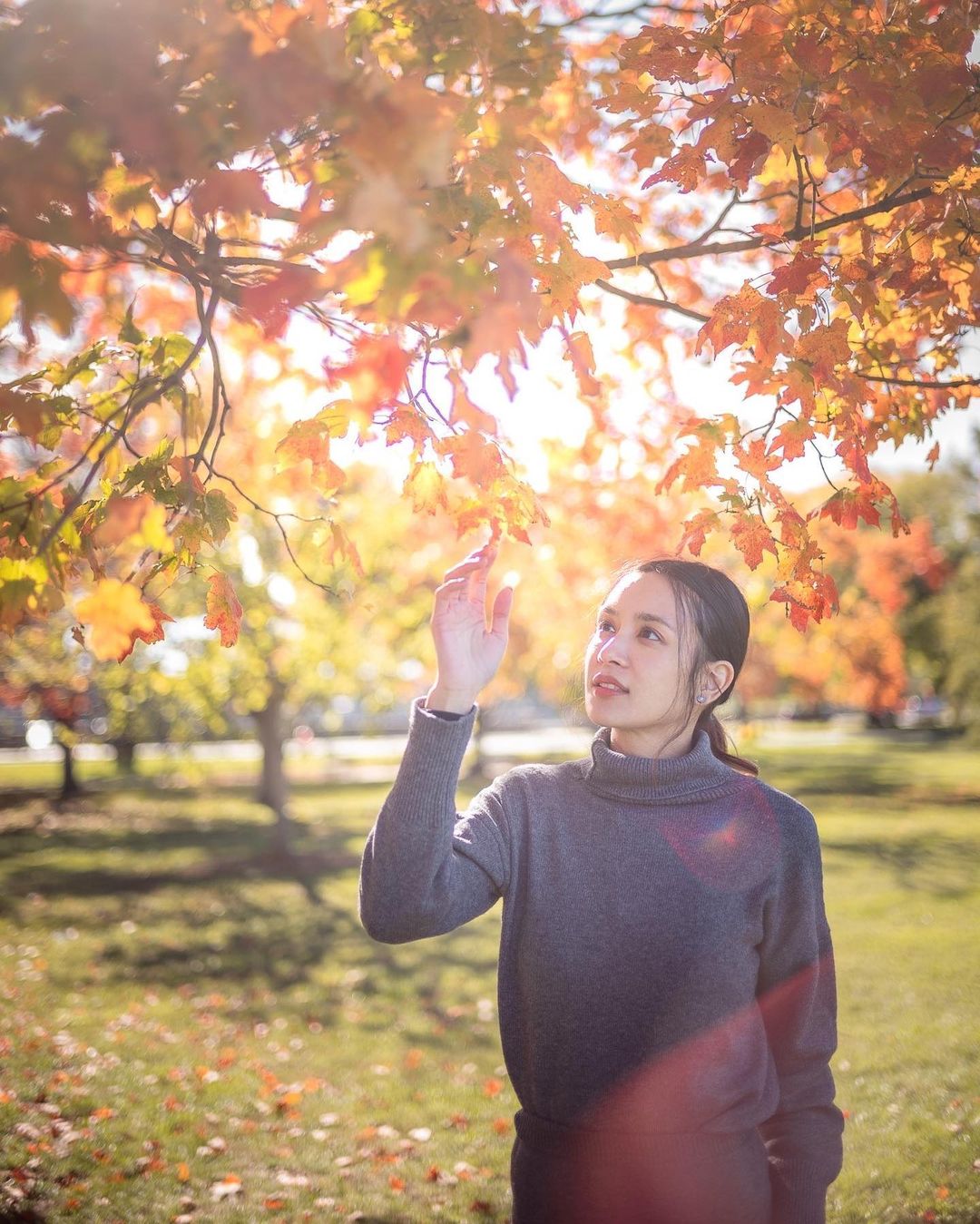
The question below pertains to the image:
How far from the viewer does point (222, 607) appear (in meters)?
2.69

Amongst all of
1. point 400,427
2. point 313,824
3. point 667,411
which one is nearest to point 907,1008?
point 667,411

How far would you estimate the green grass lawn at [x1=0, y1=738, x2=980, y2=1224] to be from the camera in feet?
14.0

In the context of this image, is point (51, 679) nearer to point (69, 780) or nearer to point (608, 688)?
point (69, 780)

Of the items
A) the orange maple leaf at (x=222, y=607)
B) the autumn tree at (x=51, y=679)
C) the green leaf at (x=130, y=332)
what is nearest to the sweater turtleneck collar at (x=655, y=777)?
the orange maple leaf at (x=222, y=607)

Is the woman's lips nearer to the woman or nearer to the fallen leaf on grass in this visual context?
the woman

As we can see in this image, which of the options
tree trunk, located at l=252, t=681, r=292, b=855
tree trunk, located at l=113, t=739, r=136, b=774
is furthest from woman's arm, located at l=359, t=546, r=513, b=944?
tree trunk, located at l=113, t=739, r=136, b=774

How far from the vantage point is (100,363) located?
2.86 meters

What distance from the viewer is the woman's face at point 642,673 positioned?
2.34m

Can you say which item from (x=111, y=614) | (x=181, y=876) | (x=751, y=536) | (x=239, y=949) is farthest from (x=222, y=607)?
(x=181, y=876)

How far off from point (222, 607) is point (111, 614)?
2.11ft

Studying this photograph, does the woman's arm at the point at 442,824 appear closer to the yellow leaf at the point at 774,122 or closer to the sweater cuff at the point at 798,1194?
the sweater cuff at the point at 798,1194

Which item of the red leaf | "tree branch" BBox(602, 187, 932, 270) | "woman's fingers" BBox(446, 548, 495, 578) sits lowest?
"woman's fingers" BBox(446, 548, 495, 578)

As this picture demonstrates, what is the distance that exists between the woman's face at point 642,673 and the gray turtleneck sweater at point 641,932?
11cm

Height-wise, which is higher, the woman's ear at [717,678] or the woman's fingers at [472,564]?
the woman's fingers at [472,564]
